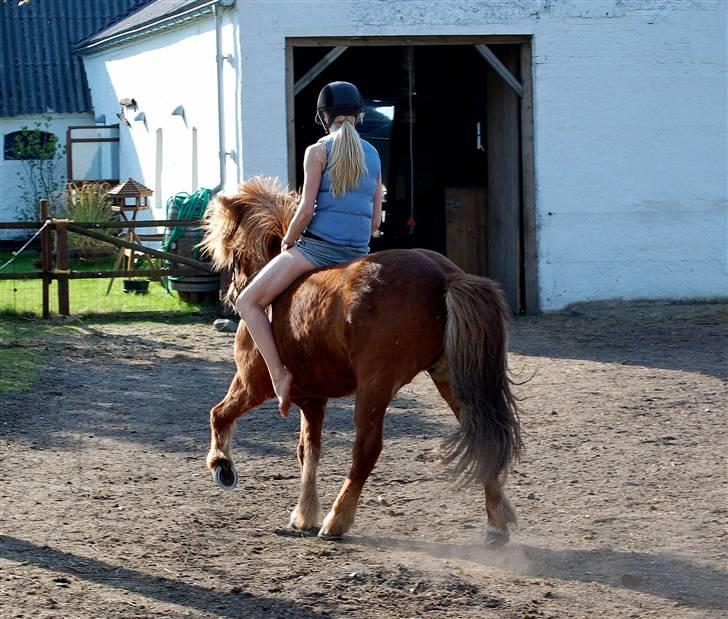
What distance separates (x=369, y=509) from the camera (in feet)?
20.3

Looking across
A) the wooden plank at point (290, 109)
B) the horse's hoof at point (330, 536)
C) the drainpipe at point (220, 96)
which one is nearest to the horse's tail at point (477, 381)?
the horse's hoof at point (330, 536)

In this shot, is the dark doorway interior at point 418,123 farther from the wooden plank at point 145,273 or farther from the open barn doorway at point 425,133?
the wooden plank at point 145,273

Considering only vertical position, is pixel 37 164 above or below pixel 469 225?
above

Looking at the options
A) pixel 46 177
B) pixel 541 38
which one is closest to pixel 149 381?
pixel 541 38

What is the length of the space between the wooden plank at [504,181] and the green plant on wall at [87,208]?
694cm

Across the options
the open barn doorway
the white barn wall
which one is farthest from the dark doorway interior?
the white barn wall

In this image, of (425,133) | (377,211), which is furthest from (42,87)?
(377,211)

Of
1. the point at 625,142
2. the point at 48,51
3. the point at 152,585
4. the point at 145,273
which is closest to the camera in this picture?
the point at 152,585

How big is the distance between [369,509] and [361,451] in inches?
36.3

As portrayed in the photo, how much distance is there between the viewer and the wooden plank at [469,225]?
1628cm

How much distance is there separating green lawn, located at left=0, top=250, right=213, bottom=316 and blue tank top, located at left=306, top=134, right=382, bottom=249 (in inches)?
358

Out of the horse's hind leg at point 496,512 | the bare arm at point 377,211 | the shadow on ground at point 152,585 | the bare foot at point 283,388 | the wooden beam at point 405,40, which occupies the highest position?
the wooden beam at point 405,40

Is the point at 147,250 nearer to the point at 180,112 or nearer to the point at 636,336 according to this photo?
the point at 180,112

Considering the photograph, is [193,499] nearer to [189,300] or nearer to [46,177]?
[189,300]
